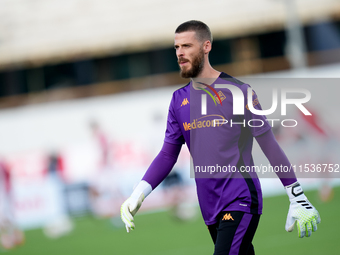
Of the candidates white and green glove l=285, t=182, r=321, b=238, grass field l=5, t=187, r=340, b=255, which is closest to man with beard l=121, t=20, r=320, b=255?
white and green glove l=285, t=182, r=321, b=238

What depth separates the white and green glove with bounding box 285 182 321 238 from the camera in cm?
356

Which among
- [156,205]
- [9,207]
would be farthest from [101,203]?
[9,207]

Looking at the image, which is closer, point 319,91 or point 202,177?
point 202,177

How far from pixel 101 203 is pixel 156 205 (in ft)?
4.93

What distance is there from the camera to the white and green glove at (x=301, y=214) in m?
3.56

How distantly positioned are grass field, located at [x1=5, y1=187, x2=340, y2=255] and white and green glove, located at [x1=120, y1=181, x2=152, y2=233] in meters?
3.98

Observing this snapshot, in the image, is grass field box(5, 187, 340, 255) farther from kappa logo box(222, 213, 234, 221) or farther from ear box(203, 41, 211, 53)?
ear box(203, 41, 211, 53)

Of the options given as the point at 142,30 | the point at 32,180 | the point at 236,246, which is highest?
the point at 142,30

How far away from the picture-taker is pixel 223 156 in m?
3.75

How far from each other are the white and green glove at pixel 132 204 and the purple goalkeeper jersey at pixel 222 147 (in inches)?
17.9

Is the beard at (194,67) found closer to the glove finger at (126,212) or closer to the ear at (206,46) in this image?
the ear at (206,46)

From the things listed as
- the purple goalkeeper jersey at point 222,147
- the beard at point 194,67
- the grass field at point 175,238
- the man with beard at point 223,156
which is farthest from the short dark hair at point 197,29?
the grass field at point 175,238

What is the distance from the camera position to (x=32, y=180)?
13672 mm

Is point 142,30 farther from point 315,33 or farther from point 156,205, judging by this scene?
point 156,205
